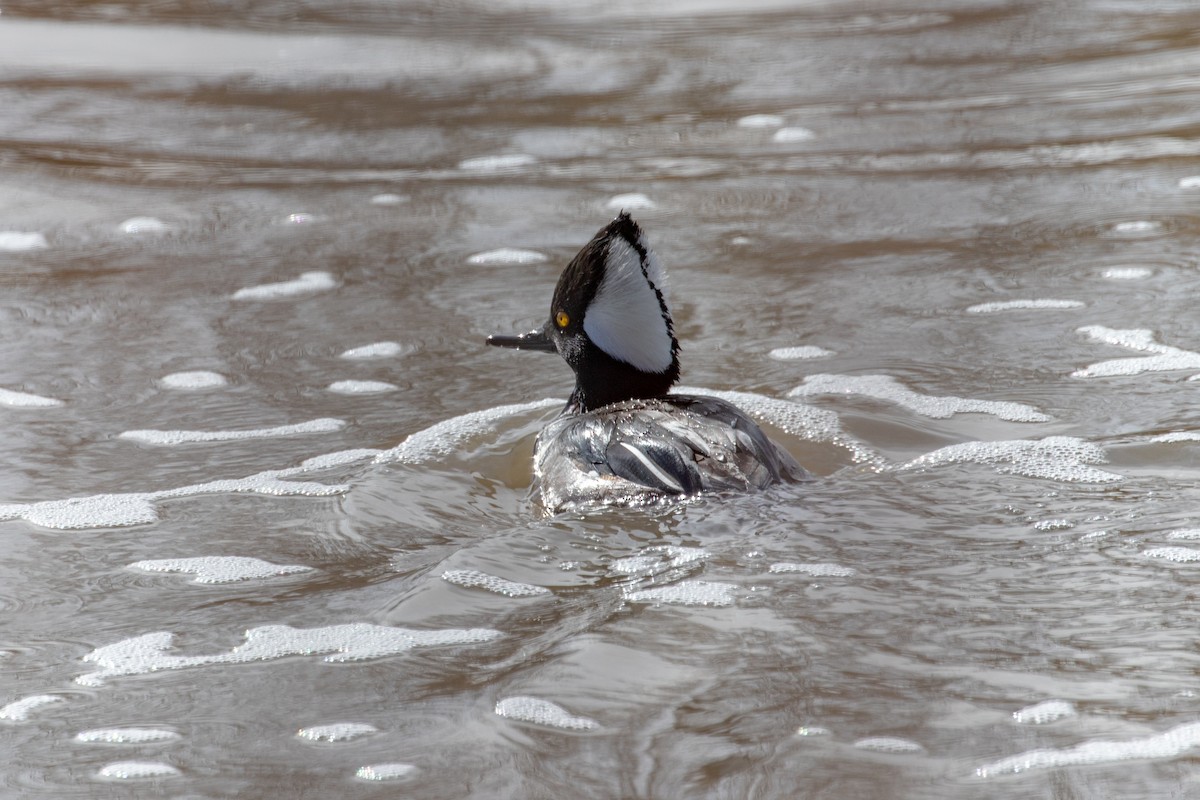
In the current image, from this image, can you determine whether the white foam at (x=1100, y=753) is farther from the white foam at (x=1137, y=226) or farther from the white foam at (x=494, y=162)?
the white foam at (x=494, y=162)

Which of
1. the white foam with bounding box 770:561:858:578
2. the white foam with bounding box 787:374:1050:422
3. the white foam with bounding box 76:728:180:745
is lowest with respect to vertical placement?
the white foam with bounding box 76:728:180:745

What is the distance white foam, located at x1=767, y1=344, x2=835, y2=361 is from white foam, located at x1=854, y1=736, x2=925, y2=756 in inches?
110

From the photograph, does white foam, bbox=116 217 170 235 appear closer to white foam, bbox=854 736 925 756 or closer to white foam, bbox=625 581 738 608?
white foam, bbox=625 581 738 608

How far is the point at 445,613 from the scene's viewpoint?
12.2 ft

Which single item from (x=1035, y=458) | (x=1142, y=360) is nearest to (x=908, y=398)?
(x=1035, y=458)

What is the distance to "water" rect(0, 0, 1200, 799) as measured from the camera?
3.14 meters

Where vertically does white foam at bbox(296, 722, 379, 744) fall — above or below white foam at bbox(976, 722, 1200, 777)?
above

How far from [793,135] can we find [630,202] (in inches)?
53.1

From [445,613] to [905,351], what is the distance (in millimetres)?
2607

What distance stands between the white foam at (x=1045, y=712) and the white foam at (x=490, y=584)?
4.23ft

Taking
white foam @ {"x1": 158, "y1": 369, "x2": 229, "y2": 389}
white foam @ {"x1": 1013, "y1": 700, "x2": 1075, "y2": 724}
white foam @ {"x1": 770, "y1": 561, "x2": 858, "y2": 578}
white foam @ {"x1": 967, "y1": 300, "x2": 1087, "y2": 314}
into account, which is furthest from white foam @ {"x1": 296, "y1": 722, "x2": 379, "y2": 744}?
white foam @ {"x1": 967, "y1": 300, "x2": 1087, "y2": 314}

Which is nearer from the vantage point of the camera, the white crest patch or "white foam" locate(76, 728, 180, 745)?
"white foam" locate(76, 728, 180, 745)

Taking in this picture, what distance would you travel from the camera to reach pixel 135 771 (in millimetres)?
3047

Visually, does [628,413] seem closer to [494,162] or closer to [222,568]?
[222,568]
